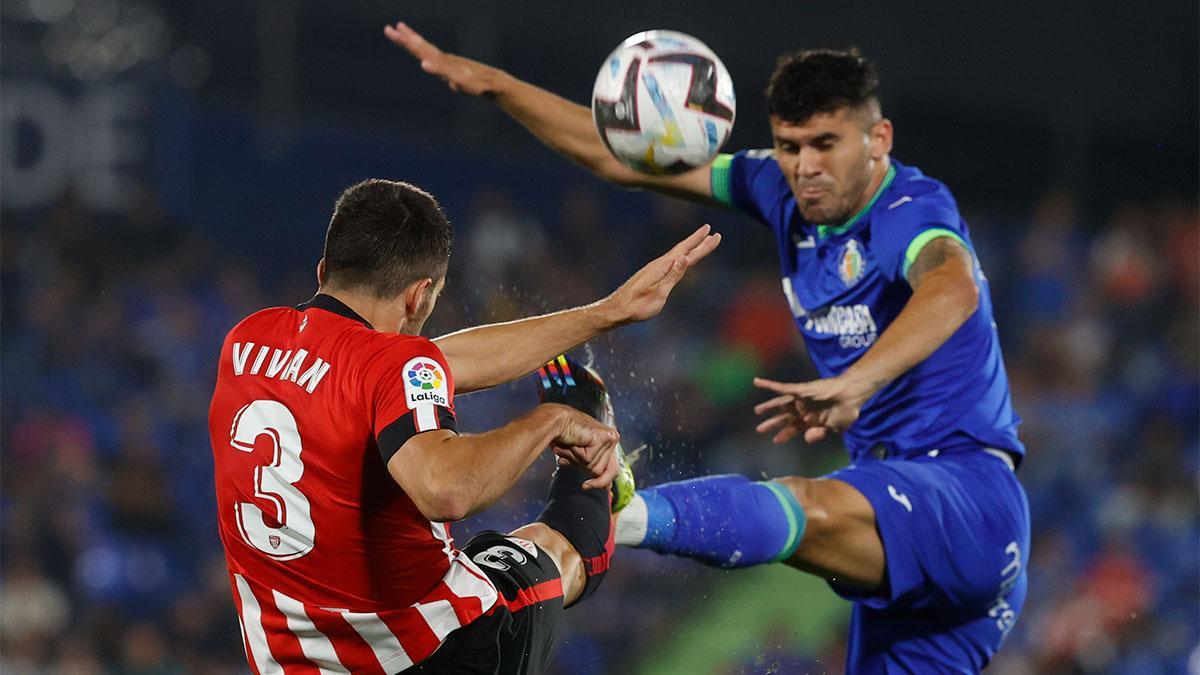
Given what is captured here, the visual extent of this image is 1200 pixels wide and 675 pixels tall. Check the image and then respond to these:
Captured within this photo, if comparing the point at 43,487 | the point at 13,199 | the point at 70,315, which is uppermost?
the point at 13,199

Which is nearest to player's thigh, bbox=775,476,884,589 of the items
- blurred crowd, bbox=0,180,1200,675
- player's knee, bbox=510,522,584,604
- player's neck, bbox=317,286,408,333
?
player's knee, bbox=510,522,584,604

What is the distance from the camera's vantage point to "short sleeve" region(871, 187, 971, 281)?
4629mm

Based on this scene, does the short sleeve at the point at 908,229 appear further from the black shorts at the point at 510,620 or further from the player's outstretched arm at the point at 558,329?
the black shorts at the point at 510,620

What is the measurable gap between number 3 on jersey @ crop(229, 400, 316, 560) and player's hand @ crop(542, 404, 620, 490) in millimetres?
612

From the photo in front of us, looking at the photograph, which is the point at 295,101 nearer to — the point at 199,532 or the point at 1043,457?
the point at 199,532

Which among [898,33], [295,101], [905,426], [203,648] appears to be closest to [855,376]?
[905,426]

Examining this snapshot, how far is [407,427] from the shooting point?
10.3 ft

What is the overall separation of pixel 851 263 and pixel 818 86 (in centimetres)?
61

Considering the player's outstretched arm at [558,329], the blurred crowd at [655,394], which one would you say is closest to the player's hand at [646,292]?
the player's outstretched arm at [558,329]

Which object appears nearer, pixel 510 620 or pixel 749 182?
pixel 510 620

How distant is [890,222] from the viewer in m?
4.72

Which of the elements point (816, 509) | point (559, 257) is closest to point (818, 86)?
point (816, 509)

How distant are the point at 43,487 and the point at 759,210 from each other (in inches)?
233

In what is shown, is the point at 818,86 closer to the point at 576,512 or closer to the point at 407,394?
the point at 576,512
